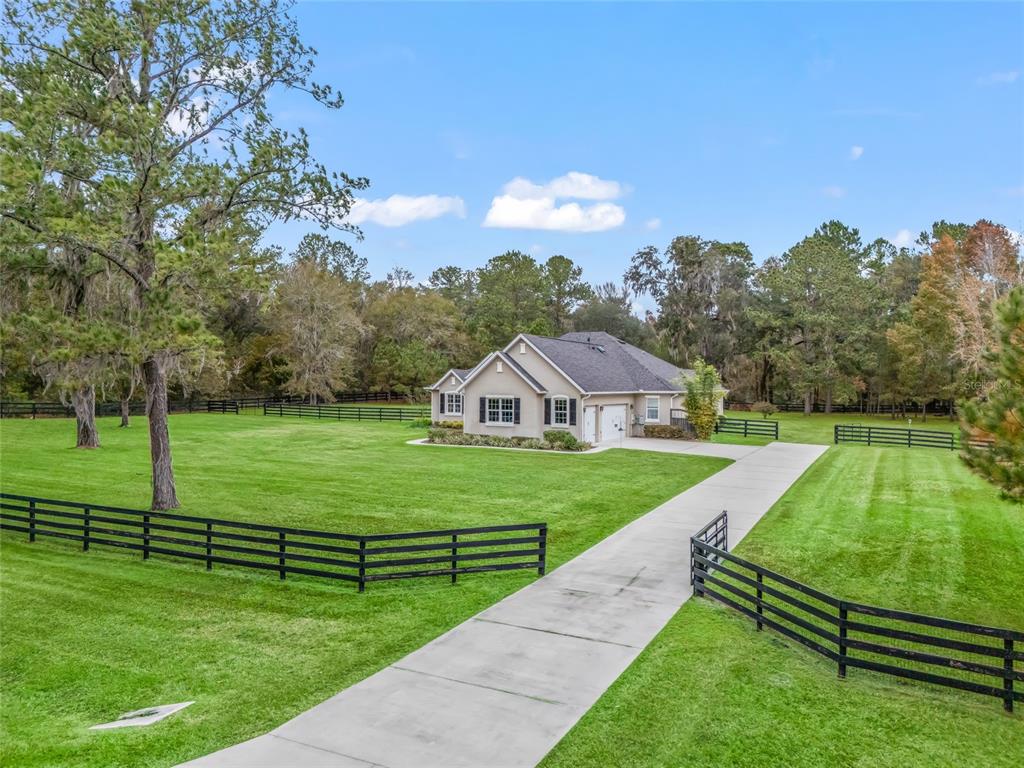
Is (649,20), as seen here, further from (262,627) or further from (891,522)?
(262,627)

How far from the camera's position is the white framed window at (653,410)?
114 ft

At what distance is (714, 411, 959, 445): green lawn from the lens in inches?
1374

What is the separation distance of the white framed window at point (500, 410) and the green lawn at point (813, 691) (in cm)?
1783

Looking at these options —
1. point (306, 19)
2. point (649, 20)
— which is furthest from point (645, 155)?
point (306, 19)

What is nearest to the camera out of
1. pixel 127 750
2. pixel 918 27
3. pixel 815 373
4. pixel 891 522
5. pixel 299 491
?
pixel 127 750

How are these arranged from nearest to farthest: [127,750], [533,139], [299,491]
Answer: [127,750], [299,491], [533,139]

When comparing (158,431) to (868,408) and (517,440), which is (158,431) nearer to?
(517,440)

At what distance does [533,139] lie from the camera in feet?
114

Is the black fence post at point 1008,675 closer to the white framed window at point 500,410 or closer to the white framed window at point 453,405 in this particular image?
the white framed window at point 500,410

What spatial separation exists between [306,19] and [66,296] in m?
11.0

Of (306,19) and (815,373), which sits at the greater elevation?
(306,19)

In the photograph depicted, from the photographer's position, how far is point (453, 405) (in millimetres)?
36938

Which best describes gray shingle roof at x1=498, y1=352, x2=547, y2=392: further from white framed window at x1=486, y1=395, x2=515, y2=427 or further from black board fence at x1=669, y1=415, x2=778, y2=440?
black board fence at x1=669, y1=415, x2=778, y2=440

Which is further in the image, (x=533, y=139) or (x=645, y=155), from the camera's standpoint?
(x=533, y=139)
